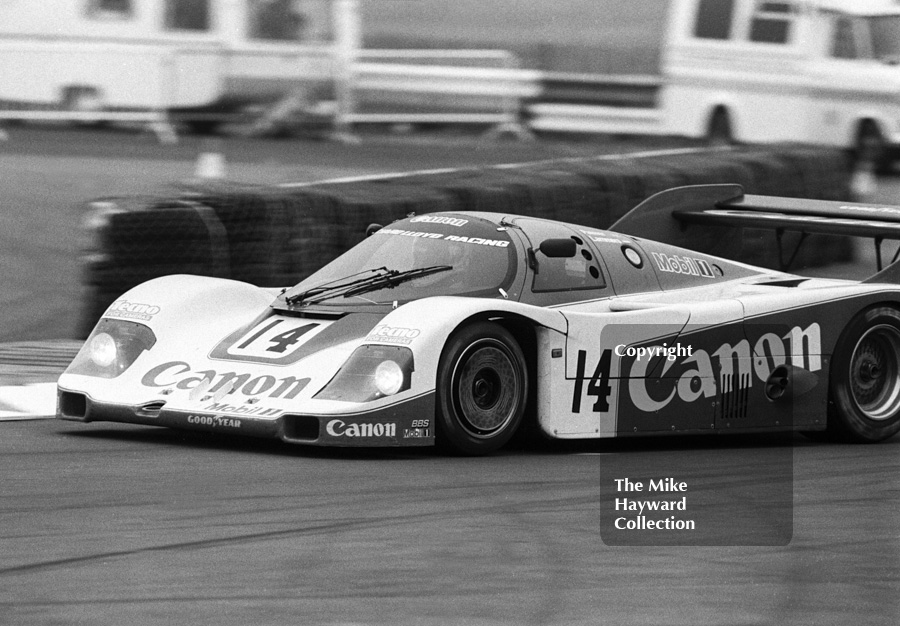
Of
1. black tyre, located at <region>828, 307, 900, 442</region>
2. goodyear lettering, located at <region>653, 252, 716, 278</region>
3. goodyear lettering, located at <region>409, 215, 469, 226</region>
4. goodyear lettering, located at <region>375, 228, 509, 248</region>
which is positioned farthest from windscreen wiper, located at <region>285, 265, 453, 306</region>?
black tyre, located at <region>828, 307, 900, 442</region>

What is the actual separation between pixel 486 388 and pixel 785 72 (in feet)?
54.3

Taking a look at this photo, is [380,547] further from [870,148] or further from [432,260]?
[870,148]

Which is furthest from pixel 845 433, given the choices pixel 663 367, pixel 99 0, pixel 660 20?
pixel 660 20

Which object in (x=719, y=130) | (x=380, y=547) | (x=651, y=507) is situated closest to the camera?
(x=380, y=547)

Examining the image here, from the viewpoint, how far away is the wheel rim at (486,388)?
7645 mm

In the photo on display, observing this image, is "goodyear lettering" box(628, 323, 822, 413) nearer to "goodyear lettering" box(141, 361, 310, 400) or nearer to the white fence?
"goodyear lettering" box(141, 361, 310, 400)

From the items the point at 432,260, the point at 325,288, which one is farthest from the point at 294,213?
the point at 432,260

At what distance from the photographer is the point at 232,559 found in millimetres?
5477

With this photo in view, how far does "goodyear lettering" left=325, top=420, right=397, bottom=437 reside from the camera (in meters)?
7.32

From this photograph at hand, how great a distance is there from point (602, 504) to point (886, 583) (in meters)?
1.40

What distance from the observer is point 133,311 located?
27.6 feet

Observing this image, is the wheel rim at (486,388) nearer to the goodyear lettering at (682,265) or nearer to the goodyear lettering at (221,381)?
the goodyear lettering at (221,381)

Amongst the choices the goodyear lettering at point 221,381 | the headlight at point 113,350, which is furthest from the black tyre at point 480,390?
the headlight at point 113,350

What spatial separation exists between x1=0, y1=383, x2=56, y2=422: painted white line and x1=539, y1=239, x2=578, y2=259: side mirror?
2629mm
